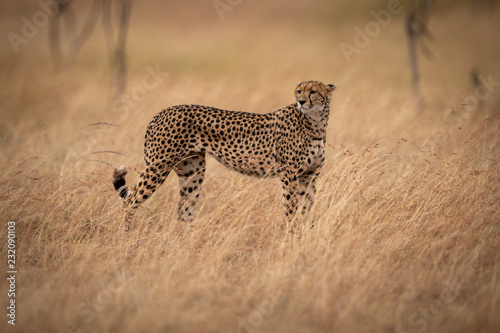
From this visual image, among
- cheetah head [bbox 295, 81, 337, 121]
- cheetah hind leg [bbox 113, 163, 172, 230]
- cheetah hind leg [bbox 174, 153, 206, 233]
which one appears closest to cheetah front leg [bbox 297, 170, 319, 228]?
cheetah head [bbox 295, 81, 337, 121]

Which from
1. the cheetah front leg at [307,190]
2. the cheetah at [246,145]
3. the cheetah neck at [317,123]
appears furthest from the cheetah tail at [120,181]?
the cheetah neck at [317,123]

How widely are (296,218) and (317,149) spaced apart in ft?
1.98

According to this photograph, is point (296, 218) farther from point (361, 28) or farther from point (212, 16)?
point (212, 16)

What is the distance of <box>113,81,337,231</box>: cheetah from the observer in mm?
4520

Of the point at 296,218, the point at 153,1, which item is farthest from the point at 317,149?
the point at 153,1

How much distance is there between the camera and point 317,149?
4.52 meters

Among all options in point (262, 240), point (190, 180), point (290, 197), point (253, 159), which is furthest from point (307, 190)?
point (190, 180)

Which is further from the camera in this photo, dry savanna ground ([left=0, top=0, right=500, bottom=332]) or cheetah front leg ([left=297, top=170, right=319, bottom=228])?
cheetah front leg ([left=297, top=170, right=319, bottom=228])

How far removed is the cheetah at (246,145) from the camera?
452cm

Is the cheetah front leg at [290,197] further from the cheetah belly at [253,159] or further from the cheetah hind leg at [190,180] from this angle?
the cheetah hind leg at [190,180]

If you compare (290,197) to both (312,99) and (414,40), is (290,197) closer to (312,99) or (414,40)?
(312,99)

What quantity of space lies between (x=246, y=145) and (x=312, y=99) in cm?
72
